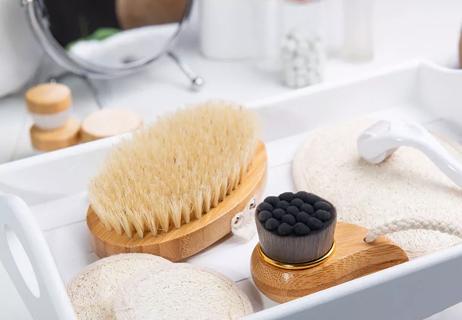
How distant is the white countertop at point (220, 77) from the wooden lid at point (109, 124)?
0.09 meters

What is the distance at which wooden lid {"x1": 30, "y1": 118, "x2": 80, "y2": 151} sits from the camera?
0.86 metres

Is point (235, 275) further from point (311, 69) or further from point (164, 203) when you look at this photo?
point (311, 69)

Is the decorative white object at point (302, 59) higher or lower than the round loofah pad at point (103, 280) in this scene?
lower

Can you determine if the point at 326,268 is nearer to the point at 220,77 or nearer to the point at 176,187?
the point at 176,187

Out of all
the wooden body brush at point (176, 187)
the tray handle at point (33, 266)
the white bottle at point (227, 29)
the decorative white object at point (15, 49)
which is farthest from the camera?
the white bottle at point (227, 29)

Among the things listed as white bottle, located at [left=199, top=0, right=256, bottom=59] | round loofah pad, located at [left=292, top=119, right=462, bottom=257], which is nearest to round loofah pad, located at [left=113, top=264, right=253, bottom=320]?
round loofah pad, located at [left=292, top=119, right=462, bottom=257]

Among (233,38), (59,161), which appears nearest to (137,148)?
(59,161)

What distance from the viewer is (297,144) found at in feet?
2.67

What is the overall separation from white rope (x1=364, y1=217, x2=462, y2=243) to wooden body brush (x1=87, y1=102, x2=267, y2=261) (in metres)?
0.13

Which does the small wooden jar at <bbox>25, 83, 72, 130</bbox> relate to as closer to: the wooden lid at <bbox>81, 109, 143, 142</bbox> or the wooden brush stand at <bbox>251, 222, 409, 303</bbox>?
the wooden lid at <bbox>81, 109, 143, 142</bbox>

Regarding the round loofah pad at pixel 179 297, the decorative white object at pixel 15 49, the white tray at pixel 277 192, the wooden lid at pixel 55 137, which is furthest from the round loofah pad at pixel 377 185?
the decorative white object at pixel 15 49

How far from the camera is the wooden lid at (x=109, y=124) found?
0.83m

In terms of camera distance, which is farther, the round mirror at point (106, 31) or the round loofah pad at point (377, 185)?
the round mirror at point (106, 31)

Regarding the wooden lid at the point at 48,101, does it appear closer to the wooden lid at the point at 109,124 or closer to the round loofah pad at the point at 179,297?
the wooden lid at the point at 109,124
